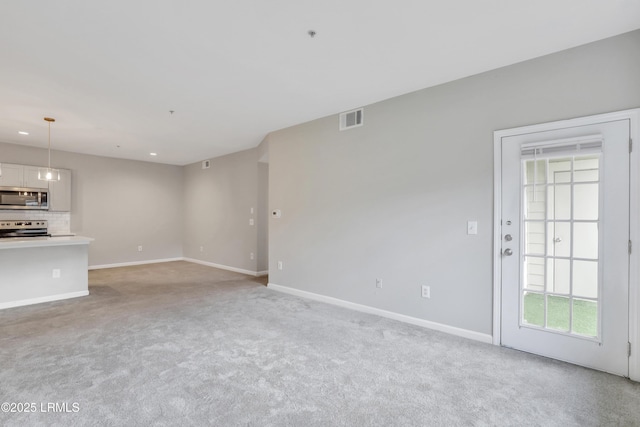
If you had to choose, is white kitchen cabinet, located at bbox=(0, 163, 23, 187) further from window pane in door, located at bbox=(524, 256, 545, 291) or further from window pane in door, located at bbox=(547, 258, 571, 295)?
window pane in door, located at bbox=(547, 258, 571, 295)

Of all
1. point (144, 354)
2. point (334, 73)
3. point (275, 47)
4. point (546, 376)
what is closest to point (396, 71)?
point (334, 73)

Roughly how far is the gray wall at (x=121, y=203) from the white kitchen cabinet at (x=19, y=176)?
307mm

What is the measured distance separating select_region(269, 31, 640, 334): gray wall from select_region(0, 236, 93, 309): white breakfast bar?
11.2 ft

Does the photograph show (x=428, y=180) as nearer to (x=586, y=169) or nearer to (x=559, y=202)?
(x=559, y=202)

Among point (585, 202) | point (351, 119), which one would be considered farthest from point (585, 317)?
point (351, 119)

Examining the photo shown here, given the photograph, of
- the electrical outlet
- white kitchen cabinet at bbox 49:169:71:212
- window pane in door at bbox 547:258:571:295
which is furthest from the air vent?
white kitchen cabinet at bbox 49:169:71:212

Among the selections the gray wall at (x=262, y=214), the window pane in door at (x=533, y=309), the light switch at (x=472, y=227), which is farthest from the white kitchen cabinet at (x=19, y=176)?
the window pane in door at (x=533, y=309)

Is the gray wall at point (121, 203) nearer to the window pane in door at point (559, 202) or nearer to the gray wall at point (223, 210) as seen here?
the gray wall at point (223, 210)

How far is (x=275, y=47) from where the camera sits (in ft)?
8.51

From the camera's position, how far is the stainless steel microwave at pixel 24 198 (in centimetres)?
567

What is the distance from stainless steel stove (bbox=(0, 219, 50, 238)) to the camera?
5768 mm

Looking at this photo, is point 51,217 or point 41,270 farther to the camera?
point 51,217

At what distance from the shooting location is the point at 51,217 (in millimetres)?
6426

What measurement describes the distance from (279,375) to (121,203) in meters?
6.94
